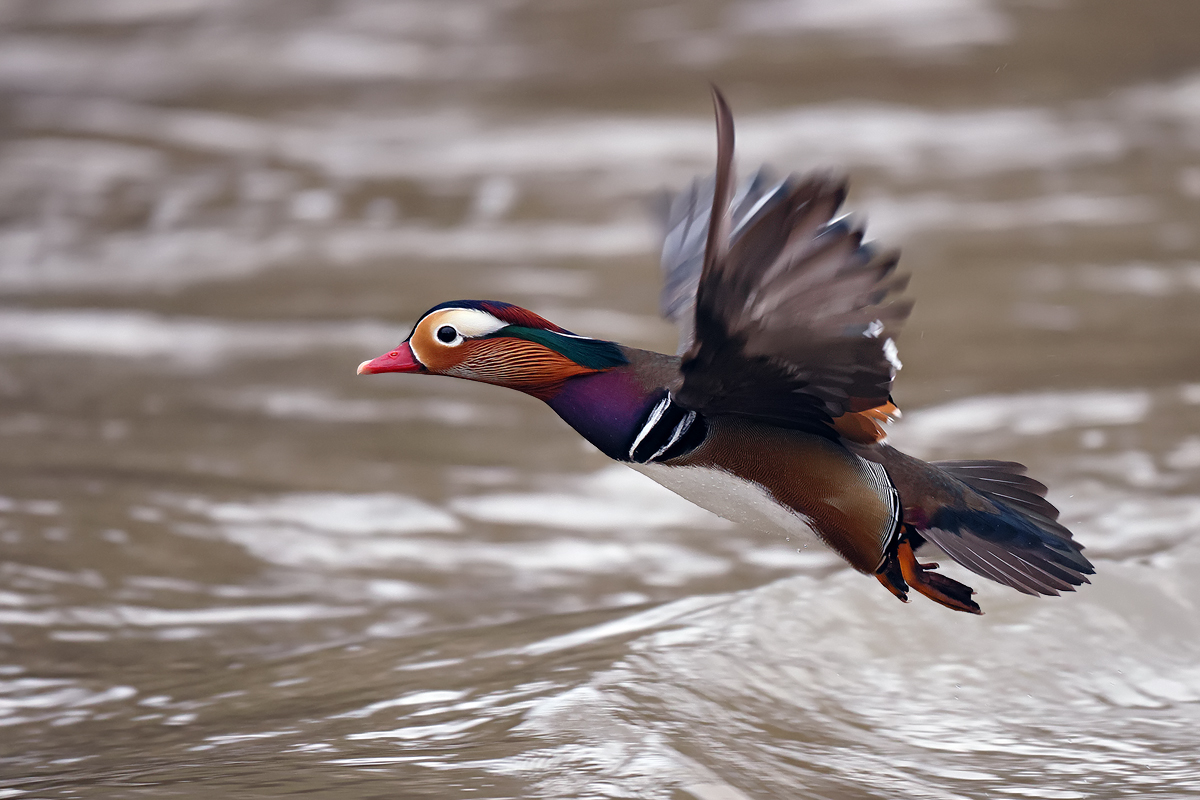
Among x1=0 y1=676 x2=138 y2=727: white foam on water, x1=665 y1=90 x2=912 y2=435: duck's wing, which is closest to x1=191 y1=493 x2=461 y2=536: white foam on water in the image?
x1=0 y1=676 x2=138 y2=727: white foam on water

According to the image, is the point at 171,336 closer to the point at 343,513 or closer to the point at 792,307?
the point at 343,513

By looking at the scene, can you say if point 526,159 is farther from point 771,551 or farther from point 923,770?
point 923,770

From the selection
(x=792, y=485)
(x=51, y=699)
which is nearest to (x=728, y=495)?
(x=792, y=485)

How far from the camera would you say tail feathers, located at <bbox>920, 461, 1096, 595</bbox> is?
1328 millimetres

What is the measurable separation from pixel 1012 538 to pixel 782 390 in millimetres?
316

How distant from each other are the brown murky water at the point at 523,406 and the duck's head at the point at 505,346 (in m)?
0.35

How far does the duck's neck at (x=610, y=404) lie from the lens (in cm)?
126

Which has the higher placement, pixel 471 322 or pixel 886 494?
pixel 471 322

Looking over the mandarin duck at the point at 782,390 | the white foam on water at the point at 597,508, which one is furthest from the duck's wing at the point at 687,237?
the white foam on water at the point at 597,508

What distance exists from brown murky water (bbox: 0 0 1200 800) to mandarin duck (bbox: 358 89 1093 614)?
21 cm

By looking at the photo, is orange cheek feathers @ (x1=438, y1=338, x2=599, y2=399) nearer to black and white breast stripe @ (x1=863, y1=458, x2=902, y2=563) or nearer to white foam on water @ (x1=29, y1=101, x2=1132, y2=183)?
black and white breast stripe @ (x1=863, y1=458, x2=902, y2=563)

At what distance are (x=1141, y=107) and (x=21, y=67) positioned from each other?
3.46 meters

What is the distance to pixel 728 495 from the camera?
1314mm

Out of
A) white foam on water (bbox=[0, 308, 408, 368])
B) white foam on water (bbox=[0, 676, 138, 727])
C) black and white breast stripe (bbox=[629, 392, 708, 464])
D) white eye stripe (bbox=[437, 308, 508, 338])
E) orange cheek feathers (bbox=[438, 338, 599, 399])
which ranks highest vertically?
white foam on water (bbox=[0, 308, 408, 368])
